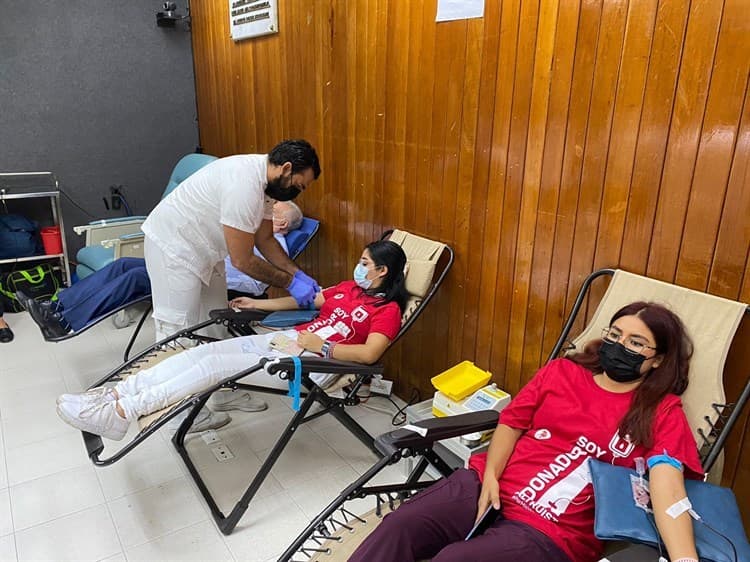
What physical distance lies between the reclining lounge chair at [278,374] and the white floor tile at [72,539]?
223 millimetres

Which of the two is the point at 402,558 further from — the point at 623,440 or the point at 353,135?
the point at 353,135

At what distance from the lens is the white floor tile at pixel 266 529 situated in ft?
6.41

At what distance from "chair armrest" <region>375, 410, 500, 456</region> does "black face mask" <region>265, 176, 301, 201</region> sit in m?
1.18

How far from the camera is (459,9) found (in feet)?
7.39

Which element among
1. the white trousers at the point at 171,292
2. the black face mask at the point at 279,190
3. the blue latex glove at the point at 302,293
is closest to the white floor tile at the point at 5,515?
the white trousers at the point at 171,292

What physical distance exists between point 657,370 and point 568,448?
32 cm

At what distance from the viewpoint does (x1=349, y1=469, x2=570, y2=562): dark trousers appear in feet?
4.33

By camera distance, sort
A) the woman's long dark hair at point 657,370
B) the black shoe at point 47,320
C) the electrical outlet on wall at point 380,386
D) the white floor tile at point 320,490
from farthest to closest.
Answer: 1. the electrical outlet on wall at point 380,386
2. the black shoe at point 47,320
3. the white floor tile at point 320,490
4. the woman's long dark hair at point 657,370

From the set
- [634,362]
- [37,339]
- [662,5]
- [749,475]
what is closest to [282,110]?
[37,339]

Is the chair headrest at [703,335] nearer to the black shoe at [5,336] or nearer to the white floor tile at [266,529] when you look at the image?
the white floor tile at [266,529]

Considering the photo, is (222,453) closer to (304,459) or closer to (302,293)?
(304,459)

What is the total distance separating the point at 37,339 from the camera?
12.0 ft

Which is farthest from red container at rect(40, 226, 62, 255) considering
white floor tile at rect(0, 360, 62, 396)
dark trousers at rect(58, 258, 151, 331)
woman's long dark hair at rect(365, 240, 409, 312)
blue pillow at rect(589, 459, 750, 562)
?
blue pillow at rect(589, 459, 750, 562)

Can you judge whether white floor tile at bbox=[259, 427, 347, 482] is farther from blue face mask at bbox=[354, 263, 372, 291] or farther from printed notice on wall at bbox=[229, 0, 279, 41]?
printed notice on wall at bbox=[229, 0, 279, 41]
